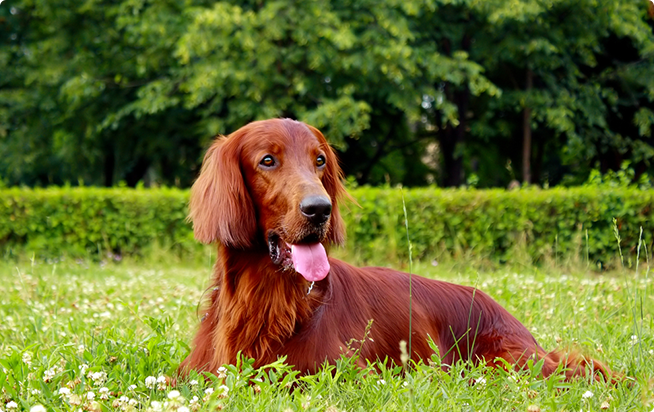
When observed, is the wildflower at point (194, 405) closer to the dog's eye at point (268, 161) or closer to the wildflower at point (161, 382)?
the wildflower at point (161, 382)

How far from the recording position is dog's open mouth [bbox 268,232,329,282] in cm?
253

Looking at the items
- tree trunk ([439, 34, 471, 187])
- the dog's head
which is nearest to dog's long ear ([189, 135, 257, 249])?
the dog's head

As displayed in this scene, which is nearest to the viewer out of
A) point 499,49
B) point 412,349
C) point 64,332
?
point 412,349

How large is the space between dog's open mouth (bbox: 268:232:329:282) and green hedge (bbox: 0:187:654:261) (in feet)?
16.6

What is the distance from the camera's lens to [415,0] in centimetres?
1112

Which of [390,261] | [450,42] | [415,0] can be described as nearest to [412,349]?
[390,261]

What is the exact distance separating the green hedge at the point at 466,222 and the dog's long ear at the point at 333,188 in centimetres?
458

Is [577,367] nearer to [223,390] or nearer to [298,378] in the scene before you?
[298,378]

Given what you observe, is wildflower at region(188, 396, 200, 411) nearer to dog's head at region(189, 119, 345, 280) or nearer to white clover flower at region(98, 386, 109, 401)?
white clover flower at region(98, 386, 109, 401)

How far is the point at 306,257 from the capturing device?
2.54 metres

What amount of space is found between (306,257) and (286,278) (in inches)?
7.0

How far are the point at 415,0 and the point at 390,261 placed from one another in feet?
17.6

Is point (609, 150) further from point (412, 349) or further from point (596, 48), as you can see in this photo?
point (412, 349)

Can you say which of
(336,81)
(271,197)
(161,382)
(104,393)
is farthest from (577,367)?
(336,81)
